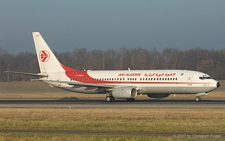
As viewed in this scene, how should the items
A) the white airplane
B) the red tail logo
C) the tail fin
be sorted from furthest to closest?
the red tail logo, the tail fin, the white airplane

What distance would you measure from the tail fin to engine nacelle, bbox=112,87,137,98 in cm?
1019

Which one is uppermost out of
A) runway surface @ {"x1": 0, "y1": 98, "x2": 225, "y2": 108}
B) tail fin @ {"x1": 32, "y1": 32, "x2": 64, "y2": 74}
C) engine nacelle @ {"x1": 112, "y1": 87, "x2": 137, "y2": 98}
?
tail fin @ {"x1": 32, "y1": 32, "x2": 64, "y2": 74}

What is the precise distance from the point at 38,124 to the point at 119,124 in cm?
466

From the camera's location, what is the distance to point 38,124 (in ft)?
86.0

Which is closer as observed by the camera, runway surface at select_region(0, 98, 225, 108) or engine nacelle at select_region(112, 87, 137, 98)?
runway surface at select_region(0, 98, 225, 108)

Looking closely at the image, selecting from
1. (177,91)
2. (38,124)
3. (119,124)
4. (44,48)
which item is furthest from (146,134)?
(44,48)

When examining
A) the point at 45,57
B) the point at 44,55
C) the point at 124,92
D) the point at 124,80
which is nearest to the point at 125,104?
the point at 124,92

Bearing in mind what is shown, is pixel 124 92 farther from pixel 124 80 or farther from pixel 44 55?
pixel 44 55

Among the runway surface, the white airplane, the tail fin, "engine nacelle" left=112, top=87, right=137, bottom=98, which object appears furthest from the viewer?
the tail fin

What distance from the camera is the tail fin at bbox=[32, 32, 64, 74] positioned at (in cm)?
5800

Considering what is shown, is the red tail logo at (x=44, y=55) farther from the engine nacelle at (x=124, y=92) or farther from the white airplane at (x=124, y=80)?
the engine nacelle at (x=124, y=92)

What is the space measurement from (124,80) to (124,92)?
10.8 ft

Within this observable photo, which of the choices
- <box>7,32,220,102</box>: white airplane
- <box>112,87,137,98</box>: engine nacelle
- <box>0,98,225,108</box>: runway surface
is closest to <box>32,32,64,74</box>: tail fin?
<box>7,32,220,102</box>: white airplane

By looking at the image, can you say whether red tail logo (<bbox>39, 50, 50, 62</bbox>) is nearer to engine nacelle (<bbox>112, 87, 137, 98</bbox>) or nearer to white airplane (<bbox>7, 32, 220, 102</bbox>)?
white airplane (<bbox>7, 32, 220, 102</bbox>)
